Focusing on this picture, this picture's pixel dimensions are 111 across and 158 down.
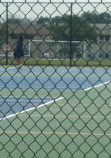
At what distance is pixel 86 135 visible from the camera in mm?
8641

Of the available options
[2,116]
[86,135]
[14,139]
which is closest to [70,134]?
[86,135]

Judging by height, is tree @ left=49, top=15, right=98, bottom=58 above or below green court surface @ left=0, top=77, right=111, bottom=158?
above

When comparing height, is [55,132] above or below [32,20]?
below

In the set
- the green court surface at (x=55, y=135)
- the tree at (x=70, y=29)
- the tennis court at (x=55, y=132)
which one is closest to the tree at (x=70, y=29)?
the tree at (x=70, y=29)

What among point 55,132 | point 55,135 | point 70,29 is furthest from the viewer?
point 70,29

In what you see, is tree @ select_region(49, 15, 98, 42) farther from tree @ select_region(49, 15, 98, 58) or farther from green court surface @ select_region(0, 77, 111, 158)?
green court surface @ select_region(0, 77, 111, 158)

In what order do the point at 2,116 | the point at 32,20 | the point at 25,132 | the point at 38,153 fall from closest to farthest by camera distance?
the point at 32,20 < the point at 38,153 < the point at 25,132 < the point at 2,116

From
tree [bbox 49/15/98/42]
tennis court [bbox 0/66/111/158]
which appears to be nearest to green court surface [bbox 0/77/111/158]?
tennis court [bbox 0/66/111/158]

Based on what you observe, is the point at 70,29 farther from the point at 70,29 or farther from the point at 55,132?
the point at 55,132

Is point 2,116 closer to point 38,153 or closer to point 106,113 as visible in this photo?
point 106,113

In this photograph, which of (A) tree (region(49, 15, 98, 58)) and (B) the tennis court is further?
(B) the tennis court

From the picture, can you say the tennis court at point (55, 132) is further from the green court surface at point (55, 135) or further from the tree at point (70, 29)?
the tree at point (70, 29)

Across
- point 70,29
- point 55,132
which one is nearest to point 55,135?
point 55,132

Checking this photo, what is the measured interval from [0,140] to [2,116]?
6.71 ft
